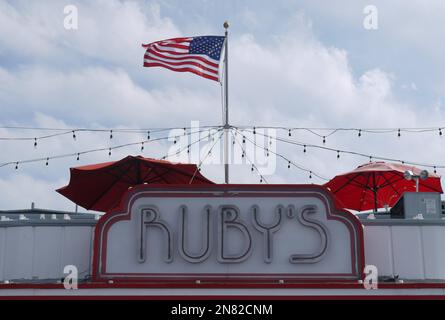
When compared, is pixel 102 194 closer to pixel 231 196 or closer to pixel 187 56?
pixel 187 56

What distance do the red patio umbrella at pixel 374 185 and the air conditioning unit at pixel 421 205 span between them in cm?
574

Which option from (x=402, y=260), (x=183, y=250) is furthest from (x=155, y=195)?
(x=402, y=260)

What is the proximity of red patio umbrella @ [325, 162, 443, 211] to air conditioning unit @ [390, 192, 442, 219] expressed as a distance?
5.74 metres

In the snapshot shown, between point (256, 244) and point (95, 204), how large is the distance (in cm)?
881

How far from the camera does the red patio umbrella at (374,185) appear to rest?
1720cm

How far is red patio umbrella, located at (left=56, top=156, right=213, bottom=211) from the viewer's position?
16.4m

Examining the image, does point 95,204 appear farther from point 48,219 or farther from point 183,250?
point 183,250

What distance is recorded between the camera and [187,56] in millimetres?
13992

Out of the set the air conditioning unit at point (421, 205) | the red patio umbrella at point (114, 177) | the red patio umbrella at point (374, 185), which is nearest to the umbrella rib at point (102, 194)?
the red patio umbrella at point (114, 177)

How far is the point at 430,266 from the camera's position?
9797mm

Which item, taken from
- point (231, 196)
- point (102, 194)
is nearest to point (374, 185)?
point (102, 194)

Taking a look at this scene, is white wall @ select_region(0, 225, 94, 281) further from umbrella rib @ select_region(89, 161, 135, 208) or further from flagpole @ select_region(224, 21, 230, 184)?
umbrella rib @ select_region(89, 161, 135, 208)

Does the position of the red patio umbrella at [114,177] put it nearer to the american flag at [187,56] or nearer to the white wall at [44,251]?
the american flag at [187,56]
